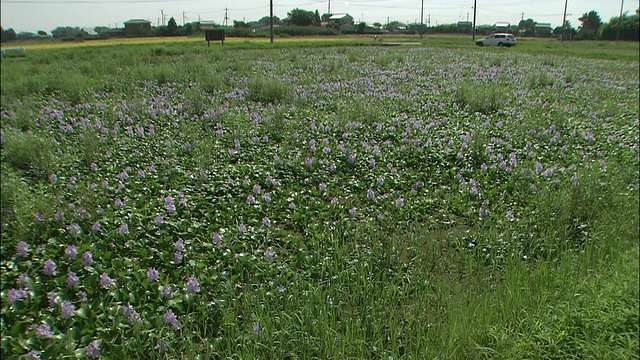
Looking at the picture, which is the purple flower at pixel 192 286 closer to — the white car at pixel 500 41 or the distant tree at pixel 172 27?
the white car at pixel 500 41

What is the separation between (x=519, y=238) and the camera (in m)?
3.46

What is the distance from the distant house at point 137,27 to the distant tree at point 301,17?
62.4 ft

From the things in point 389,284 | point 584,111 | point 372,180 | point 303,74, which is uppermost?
point 303,74

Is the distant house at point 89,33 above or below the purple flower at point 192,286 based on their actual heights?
above

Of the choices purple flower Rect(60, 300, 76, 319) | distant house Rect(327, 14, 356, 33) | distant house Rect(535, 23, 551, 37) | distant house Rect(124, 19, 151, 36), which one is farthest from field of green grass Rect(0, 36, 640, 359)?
distant house Rect(327, 14, 356, 33)

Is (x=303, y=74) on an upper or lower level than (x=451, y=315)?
upper

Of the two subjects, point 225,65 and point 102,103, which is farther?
point 225,65

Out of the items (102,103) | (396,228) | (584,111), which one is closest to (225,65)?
(102,103)

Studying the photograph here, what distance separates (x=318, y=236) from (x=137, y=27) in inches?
1708

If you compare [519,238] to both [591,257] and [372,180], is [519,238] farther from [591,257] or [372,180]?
[372,180]

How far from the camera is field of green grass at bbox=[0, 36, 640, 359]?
7.72 ft

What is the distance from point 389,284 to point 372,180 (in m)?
1.97

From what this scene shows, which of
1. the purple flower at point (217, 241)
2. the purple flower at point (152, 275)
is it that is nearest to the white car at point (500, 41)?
the purple flower at point (217, 241)

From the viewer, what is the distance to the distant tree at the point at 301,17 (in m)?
54.7
